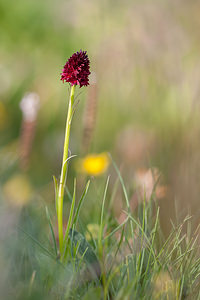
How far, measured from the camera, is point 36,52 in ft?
7.70

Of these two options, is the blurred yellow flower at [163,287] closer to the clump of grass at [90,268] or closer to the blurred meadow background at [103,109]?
the clump of grass at [90,268]

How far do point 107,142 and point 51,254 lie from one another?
3.61ft

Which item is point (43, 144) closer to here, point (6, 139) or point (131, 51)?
point (6, 139)

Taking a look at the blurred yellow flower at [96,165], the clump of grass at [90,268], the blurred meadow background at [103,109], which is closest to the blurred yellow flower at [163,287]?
the clump of grass at [90,268]

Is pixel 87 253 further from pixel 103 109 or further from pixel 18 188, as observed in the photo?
pixel 103 109

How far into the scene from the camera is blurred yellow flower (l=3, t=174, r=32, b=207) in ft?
3.25

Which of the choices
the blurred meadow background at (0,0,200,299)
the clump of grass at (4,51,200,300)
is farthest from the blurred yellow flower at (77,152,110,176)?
the clump of grass at (4,51,200,300)

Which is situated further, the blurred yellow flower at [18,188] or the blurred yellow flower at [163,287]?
the blurred yellow flower at [18,188]

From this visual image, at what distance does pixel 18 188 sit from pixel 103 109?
100 centimetres

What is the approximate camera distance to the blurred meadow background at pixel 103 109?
944mm

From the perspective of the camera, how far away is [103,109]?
1.99m

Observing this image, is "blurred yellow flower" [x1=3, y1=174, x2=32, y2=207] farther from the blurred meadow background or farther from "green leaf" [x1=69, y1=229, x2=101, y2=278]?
"green leaf" [x1=69, y1=229, x2=101, y2=278]

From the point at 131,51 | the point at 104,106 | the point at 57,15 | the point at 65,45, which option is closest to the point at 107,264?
the point at 131,51

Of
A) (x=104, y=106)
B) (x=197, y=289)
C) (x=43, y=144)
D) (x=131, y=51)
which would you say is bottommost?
(x=197, y=289)
